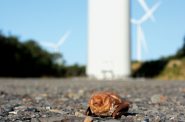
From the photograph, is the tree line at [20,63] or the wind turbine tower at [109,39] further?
the tree line at [20,63]

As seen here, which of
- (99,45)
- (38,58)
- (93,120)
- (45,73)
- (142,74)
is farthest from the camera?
(38,58)

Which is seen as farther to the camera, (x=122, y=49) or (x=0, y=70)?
(x=0, y=70)

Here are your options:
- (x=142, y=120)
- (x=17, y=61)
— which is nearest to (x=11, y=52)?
(x=17, y=61)

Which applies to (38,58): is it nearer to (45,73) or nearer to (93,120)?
(45,73)

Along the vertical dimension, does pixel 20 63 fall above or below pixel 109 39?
below

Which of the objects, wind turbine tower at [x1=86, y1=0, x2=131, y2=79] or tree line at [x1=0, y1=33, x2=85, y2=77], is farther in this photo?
tree line at [x1=0, y1=33, x2=85, y2=77]

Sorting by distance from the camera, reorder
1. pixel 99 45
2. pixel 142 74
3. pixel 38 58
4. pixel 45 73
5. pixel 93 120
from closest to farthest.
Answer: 1. pixel 93 120
2. pixel 99 45
3. pixel 142 74
4. pixel 45 73
5. pixel 38 58

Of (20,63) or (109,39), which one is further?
(20,63)

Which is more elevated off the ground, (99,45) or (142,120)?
(99,45)
